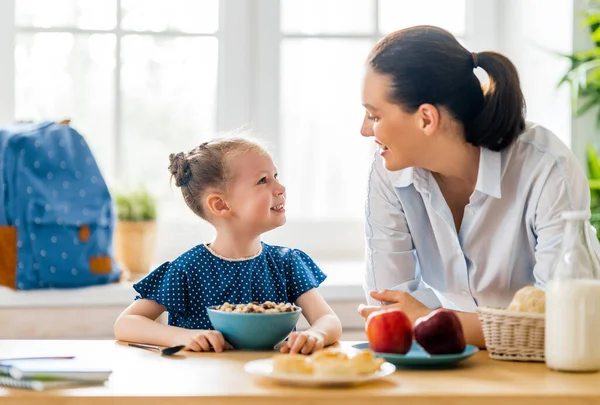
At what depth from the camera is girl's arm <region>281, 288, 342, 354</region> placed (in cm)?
148

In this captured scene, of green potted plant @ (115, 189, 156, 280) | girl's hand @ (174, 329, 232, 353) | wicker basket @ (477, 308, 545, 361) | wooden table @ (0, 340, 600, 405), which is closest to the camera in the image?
wooden table @ (0, 340, 600, 405)

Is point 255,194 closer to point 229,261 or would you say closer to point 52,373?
point 229,261

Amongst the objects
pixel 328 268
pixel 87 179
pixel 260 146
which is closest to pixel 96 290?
pixel 87 179

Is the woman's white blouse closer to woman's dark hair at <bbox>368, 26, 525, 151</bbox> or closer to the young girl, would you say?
woman's dark hair at <bbox>368, 26, 525, 151</bbox>

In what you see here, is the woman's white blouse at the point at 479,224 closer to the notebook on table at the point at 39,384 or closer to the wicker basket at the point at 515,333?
the wicker basket at the point at 515,333

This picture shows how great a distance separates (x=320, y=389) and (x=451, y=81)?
89 centimetres

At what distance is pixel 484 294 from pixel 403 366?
2.30 ft

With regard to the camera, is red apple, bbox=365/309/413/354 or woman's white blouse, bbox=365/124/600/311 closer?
red apple, bbox=365/309/413/354

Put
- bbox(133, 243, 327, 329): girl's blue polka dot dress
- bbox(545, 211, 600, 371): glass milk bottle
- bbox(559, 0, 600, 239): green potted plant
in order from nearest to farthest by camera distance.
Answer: bbox(545, 211, 600, 371): glass milk bottle < bbox(133, 243, 327, 329): girl's blue polka dot dress < bbox(559, 0, 600, 239): green potted plant

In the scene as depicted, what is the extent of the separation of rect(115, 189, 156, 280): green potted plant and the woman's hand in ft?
4.97

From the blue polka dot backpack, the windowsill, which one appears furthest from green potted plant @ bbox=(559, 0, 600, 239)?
the blue polka dot backpack

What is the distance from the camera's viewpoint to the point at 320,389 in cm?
119

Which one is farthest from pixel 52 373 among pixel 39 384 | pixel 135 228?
pixel 135 228

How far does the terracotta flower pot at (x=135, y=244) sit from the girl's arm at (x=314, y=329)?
1.31 m
